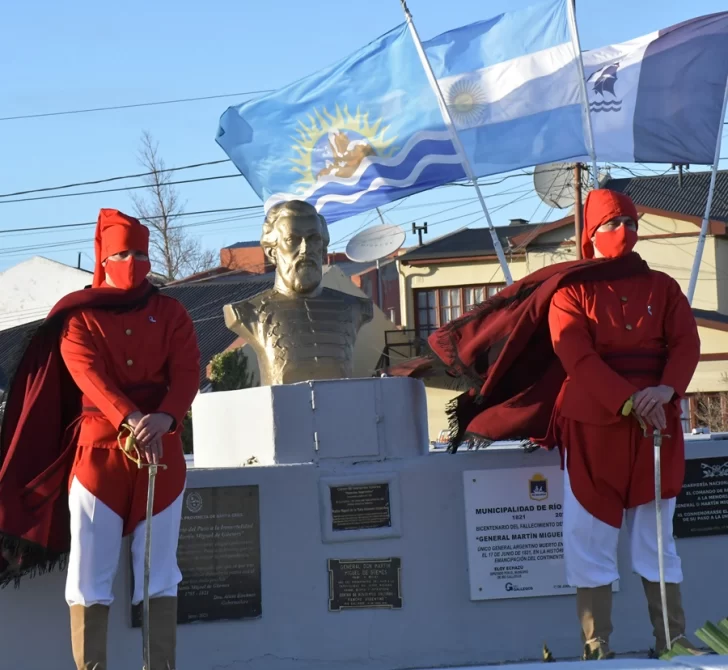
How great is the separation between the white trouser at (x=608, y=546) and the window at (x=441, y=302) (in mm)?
29051

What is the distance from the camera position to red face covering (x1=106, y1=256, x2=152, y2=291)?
534 centimetres

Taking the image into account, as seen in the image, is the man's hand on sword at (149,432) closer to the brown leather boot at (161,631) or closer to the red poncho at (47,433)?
the red poncho at (47,433)

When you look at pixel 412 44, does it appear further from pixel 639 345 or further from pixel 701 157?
pixel 639 345

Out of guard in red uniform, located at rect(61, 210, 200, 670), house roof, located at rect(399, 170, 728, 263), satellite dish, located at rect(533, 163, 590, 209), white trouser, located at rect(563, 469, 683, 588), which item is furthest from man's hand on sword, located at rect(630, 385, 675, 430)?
house roof, located at rect(399, 170, 728, 263)

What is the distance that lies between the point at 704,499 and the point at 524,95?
7.33 metres

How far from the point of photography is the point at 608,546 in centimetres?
526

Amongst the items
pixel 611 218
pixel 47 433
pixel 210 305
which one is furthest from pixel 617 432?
pixel 210 305

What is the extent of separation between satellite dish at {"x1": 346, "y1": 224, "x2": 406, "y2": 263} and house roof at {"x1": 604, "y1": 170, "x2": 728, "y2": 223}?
1469 cm

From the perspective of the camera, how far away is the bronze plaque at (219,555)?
→ 6000 millimetres

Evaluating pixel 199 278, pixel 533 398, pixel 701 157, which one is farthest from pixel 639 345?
pixel 199 278

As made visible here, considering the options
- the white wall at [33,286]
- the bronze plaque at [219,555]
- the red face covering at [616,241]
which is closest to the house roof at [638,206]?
the white wall at [33,286]

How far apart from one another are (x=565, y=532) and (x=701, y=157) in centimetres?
838

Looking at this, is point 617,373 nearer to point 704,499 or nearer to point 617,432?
point 617,432

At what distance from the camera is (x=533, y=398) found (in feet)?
19.4
